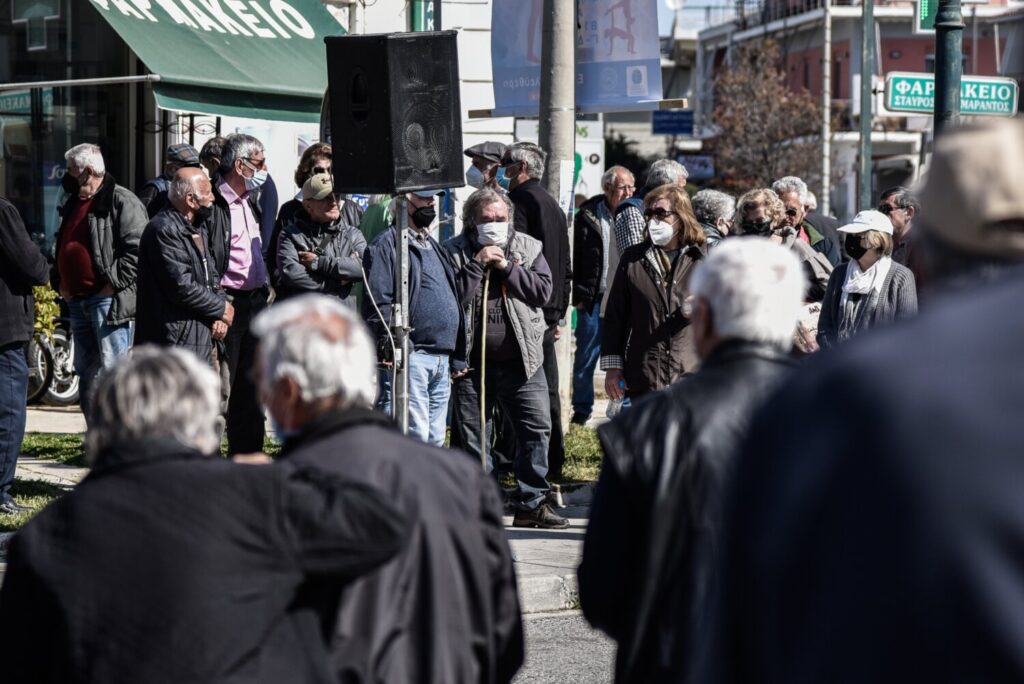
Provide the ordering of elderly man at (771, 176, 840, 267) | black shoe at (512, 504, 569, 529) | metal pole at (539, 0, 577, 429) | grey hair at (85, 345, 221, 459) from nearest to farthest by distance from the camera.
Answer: grey hair at (85, 345, 221, 459), black shoe at (512, 504, 569, 529), metal pole at (539, 0, 577, 429), elderly man at (771, 176, 840, 267)

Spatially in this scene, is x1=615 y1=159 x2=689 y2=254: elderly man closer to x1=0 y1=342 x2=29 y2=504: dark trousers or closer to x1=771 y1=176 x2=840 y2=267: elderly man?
x1=771 y1=176 x2=840 y2=267: elderly man

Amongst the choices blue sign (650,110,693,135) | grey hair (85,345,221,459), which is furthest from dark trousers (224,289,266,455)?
blue sign (650,110,693,135)

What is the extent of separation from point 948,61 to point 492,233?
297cm

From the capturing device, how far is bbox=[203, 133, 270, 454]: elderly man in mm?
9508

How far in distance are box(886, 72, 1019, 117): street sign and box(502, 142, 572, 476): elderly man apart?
257 cm

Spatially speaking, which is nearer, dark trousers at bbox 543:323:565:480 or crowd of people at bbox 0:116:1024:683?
crowd of people at bbox 0:116:1024:683

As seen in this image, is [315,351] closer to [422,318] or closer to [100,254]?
[422,318]

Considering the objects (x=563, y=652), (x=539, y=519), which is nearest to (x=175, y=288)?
(x=539, y=519)

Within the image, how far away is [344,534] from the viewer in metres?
3.11

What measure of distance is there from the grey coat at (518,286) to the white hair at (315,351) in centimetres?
519

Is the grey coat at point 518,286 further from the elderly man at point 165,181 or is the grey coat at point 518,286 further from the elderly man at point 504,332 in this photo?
the elderly man at point 165,181

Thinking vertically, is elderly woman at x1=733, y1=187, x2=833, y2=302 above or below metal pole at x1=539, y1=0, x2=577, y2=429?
below

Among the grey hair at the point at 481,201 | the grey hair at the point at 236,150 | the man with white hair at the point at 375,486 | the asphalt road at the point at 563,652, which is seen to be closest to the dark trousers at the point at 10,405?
the grey hair at the point at 236,150

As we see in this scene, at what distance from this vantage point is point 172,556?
3.04 m
